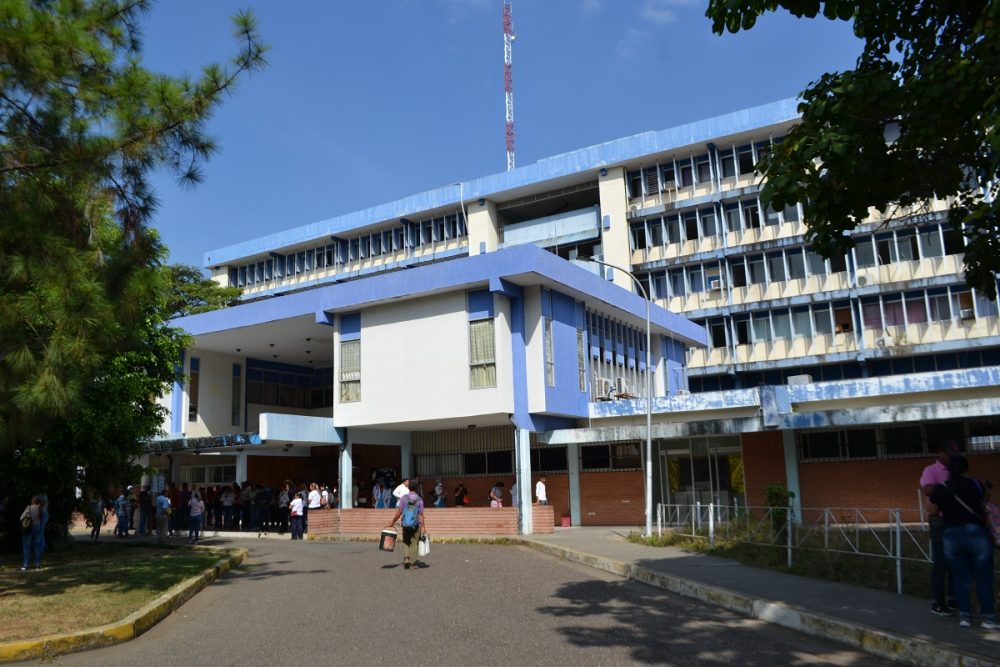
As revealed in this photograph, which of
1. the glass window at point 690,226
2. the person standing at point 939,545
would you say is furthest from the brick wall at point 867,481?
the glass window at point 690,226

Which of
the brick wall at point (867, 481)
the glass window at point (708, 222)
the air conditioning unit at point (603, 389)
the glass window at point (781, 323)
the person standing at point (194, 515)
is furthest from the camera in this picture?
the glass window at point (708, 222)

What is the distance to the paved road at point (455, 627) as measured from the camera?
737cm

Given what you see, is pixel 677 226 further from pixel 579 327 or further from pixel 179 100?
pixel 179 100

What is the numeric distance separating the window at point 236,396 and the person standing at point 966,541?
2935 cm

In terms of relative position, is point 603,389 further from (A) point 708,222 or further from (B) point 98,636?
(B) point 98,636

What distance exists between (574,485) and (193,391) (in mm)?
15311

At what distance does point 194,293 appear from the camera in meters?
47.0

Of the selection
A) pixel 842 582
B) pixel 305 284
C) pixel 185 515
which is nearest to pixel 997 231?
pixel 842 582

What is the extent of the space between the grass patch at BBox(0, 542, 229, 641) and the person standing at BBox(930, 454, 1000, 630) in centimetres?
875

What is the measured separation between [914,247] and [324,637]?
120 ft

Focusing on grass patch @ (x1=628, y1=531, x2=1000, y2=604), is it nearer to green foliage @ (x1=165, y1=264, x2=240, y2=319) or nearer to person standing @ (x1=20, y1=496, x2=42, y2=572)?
person standing @ (x1=20, y1=496, x2=42, y2=572)

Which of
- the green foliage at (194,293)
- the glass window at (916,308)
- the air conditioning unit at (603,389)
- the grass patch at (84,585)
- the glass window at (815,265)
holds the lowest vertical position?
the grass patch at (84,585)

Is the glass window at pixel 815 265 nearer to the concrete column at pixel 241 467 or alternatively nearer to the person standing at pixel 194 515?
the concrete column at pixel 241 467

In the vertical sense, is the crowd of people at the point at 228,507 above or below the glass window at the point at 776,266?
below
